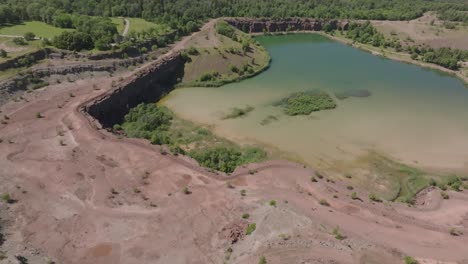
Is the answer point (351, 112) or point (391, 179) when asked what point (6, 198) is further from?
point (351, 112)

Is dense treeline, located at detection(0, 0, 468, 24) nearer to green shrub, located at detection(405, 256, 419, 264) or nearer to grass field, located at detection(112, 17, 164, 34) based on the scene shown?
grass field, located at detection(112, 17, 164, 34)

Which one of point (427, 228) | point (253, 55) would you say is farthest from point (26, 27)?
point (427, 228)

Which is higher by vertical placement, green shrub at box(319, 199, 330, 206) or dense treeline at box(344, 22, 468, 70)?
dense treeline at box(344, 22, 468, 70)

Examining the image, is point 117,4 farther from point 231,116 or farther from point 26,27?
point 231,116

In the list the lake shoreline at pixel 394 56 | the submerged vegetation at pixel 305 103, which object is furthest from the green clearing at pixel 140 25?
the submerged vegetation at pixel 305 103

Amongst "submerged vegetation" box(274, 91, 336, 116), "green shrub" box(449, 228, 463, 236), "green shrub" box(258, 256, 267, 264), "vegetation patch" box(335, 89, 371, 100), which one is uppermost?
"vegetation patch" box(335, 89, 371, 100)

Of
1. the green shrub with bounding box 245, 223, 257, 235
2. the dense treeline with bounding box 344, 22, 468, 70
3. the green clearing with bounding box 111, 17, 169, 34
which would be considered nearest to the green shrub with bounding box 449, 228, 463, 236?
the green shrub with bounding box 245, 223, 257, 235
